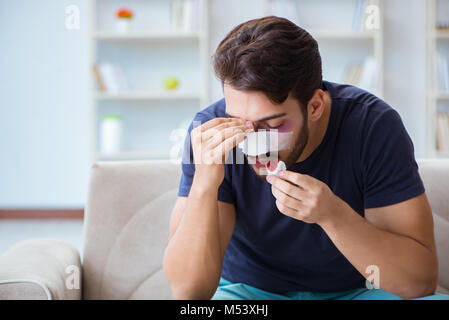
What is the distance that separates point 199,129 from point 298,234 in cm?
35

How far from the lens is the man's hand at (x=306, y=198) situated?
89cm

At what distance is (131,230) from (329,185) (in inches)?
21.9

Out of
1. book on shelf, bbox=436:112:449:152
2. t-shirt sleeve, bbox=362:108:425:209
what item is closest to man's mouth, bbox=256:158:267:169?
t-shirt sleeve, bbox=362:108:425:209

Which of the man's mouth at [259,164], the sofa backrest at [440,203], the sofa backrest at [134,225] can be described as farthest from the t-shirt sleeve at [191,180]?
the sofa backrest at [440,203]

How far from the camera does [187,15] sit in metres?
3.24

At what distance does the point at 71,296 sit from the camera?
115cm

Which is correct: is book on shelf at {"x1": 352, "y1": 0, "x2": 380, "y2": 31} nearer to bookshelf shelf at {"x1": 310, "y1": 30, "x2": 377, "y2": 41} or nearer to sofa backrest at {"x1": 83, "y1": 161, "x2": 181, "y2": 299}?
bookshelf shelf at {"x1": 310, "y1": 30, "x2": 377, "y2": 41}

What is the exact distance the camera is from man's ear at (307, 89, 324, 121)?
1.04 m

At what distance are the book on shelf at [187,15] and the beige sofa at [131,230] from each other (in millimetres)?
2121

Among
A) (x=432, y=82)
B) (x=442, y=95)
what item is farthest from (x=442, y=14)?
(x=442, y=95)

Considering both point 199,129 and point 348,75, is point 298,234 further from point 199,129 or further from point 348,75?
point 348,75

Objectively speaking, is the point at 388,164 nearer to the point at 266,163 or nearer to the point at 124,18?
the point at 266,163

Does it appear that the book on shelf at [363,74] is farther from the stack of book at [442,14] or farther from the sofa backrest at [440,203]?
the sofa backrest at [440,203]
